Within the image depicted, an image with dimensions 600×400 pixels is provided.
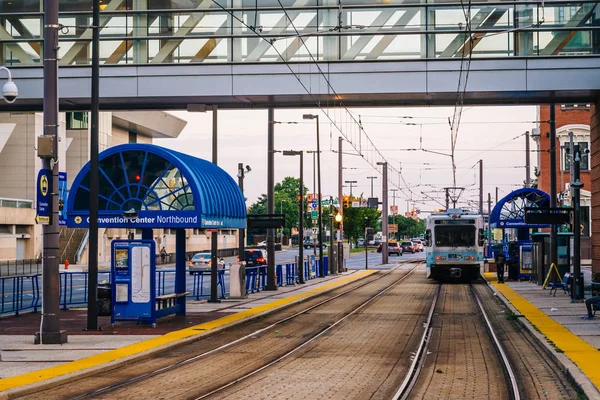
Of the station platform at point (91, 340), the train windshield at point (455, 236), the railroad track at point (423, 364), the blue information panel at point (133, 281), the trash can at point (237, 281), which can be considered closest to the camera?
the railroad track at point (423, 364)

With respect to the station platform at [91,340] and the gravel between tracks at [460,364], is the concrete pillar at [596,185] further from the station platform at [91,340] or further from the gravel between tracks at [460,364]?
the station platform at [91,340]

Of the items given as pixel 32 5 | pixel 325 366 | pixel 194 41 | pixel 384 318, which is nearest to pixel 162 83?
pixel 194 41

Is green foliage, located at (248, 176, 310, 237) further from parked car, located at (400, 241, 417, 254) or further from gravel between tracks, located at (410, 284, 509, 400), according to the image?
gravel between tracks, located at (410, 284, 509, 400)

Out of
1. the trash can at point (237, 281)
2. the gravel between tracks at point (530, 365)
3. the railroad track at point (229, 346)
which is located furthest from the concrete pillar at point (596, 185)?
the trash can at point (237, 281)

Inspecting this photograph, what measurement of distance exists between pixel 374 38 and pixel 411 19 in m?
1.32

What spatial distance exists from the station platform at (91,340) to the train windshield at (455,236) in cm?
1621

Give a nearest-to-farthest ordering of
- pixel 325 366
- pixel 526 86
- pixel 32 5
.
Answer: pixel 325 366 < pixel 526 86 < pixel 32 5

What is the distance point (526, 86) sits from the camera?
1064 inches

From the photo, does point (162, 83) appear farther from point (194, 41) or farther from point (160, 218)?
point (160, 218)

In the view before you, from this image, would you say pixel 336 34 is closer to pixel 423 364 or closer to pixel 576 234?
pixel 576 234

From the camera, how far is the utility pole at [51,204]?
57.8 ft

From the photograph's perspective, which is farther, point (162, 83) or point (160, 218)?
point (162, 83)

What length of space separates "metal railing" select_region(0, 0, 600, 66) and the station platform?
310 inches

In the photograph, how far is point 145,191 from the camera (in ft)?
72.4
